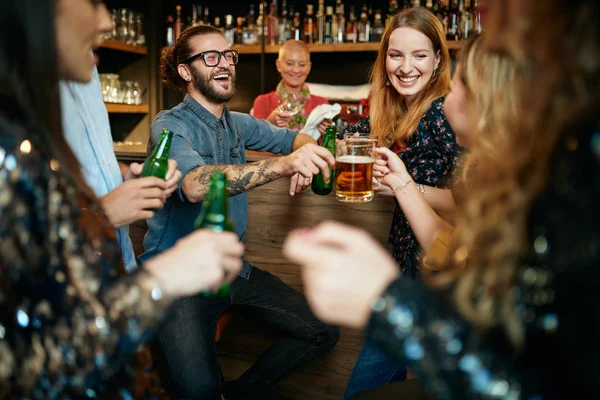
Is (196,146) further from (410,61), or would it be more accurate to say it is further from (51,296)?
(51,296)

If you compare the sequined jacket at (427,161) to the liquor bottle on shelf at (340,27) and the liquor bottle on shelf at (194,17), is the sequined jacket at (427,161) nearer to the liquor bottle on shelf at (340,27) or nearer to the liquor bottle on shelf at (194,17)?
the liquor bottle on shelf at (340,27)

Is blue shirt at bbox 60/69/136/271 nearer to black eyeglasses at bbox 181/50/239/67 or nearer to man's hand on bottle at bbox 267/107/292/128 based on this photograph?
black eyeglasses at bbox 181/50/239/67

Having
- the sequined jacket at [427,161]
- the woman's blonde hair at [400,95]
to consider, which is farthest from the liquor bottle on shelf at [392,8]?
the sequined jacket at [427,161]

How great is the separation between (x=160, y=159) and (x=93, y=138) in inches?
10.8

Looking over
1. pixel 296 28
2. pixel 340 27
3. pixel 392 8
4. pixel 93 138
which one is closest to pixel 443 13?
pixel 392 8

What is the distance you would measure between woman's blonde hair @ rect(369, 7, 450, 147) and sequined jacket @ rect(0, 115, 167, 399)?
1.33 meters

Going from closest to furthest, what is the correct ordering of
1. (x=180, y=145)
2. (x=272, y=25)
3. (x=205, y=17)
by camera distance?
1. (x=180, y=145)
2. (x=272, y=25)
3. (x=205, y=17)

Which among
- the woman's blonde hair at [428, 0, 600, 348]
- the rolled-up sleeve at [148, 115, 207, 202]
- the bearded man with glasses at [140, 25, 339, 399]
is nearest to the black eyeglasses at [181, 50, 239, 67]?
the bearded man with glasses at [140, 25, 339, 399]

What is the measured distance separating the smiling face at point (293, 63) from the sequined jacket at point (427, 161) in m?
2.21

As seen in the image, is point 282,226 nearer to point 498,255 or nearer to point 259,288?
point 259,288

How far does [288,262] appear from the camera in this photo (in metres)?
2.36

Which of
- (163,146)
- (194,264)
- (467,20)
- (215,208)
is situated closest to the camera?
(194,264)

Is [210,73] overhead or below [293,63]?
below

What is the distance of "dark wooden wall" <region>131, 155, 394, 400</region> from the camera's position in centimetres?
220
